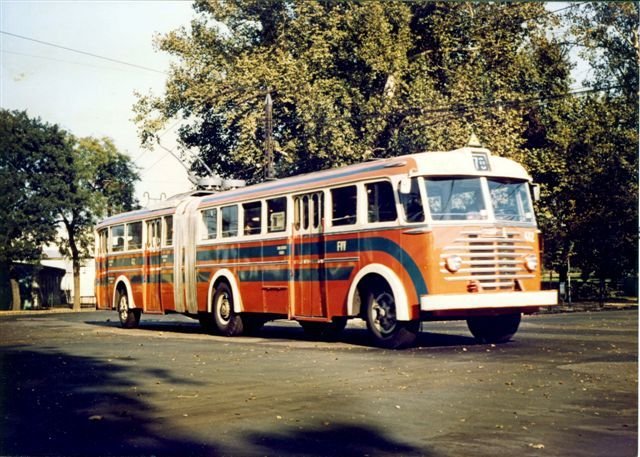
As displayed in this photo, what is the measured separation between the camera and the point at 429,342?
15352 millimetres

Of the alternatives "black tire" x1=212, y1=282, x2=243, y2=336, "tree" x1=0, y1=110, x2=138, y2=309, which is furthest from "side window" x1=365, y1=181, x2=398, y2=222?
"tree" x1=0, y1=110, x2=138, y2=309

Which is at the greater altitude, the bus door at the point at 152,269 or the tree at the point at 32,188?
the tree at the point at 32,188

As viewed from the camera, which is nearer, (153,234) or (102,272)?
(153,234)

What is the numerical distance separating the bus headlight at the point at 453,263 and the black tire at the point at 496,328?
198 centimetres

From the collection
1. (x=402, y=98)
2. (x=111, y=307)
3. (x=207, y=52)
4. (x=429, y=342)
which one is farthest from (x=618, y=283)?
(x=429, y=342)

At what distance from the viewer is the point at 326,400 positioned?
8.88 metres

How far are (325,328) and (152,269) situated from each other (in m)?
5.89

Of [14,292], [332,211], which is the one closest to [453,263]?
[332,211]

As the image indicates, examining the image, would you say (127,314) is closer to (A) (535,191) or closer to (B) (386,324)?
(B) (386,324)

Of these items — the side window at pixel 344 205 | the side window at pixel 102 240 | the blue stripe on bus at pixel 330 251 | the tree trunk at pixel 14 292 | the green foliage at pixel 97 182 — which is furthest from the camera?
the tree trunk at pixel 14 292

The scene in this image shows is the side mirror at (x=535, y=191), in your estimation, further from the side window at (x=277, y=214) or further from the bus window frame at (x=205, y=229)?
the bus window frame at (x=205, y=229)

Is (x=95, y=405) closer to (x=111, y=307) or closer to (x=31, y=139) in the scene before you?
(x=111, y=307)

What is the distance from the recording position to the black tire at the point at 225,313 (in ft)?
60.2

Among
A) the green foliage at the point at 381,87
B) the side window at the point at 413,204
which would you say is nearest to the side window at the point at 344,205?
the side window at the point at 413,204
